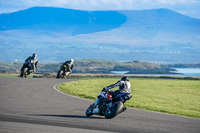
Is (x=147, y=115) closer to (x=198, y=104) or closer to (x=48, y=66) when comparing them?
(x=198, y=104)

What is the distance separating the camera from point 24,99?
66.3 feet

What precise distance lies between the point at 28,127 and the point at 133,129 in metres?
3.04

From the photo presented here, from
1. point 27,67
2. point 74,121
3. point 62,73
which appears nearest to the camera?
point 74,121

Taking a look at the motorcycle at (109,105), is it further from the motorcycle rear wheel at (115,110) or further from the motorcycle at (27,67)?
the motorcycle at (27,67)

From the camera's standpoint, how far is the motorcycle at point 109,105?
14.6 meters

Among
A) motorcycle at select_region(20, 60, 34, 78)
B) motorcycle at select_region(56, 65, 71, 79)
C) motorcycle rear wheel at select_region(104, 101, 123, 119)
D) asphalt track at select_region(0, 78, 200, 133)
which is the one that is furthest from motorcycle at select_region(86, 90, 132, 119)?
motorcycle at select_region(56, 65, 71, 79)

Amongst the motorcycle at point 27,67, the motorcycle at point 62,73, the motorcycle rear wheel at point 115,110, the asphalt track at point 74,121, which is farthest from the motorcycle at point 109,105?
the motorcycle at point 62,73

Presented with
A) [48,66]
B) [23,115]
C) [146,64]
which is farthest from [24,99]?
[146,64]

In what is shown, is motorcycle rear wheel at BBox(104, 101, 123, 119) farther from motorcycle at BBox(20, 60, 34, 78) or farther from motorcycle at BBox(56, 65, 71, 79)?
motorcycle at BBox(56, 65, 71, 79)

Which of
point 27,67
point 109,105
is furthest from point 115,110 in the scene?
point 27,67

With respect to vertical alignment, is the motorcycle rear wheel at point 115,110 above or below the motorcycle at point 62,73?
below

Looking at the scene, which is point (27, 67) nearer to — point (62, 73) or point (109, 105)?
point (62, 73)

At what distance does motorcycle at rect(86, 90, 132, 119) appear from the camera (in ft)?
47.9

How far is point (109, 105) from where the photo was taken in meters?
15.0
